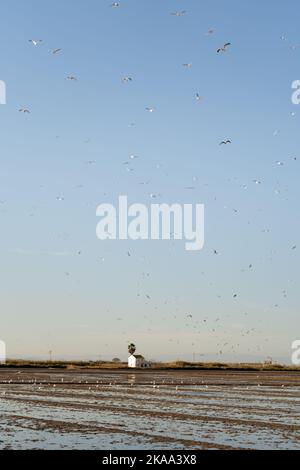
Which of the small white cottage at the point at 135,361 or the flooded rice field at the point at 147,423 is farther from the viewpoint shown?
the small white cottage at the point at 135,361

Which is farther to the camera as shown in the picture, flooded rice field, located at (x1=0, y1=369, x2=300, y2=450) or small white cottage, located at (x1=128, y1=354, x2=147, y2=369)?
small white cottage, located at (x1=128, y1=354, x2=147, y2=369)

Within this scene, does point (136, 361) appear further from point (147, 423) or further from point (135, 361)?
point (147, 423)

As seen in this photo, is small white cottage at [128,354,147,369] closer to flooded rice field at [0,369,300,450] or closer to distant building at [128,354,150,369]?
distant building at [128,354,150,369]

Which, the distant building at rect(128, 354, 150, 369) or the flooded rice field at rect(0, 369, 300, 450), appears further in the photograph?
the distant building at rect(128, 354, 150, 369)

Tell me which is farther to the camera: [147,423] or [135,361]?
[135,361]

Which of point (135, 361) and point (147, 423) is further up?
point (135, 361)

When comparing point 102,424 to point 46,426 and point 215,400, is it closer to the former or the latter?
point 46,426

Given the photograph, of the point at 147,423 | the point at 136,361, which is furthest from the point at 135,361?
the point at 147,423

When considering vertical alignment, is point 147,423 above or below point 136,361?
below

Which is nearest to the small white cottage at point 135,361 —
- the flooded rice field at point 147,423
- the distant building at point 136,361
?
the distant building at point 136,361

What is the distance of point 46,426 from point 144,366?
105782 mm

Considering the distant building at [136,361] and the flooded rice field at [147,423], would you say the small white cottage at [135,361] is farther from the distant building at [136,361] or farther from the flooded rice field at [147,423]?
the flooded rice field at [147,423]

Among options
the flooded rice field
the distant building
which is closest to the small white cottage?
the distant building
